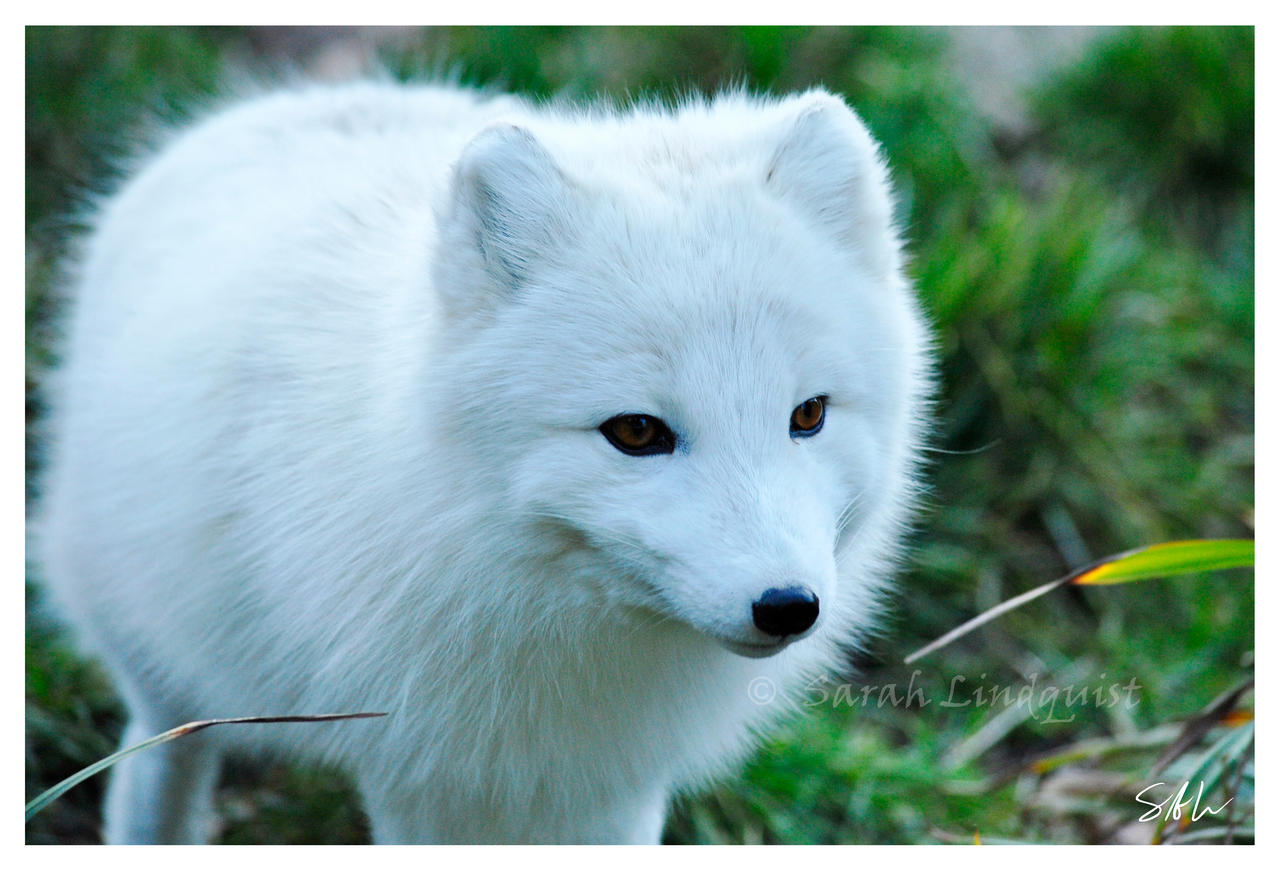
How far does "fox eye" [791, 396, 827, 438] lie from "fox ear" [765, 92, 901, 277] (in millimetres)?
375

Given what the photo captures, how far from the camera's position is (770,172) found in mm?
2182

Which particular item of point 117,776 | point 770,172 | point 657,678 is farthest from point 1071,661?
point 117,776

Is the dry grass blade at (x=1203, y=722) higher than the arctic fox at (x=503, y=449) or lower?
lower

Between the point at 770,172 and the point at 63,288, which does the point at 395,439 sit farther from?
the point at 63,288

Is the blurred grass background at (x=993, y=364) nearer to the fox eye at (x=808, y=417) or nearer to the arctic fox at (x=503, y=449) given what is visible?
the arctic fox at (x=503, y=449)

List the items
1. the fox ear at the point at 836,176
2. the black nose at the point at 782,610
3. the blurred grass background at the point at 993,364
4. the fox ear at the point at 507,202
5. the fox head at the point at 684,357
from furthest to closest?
the blurred grass background at the point at 993,364 < the fox ear at the point at 836,176 < the fox ear at the point at 507,202 < the fox head at the point at 684,357 < the black nose at the point at 782,610

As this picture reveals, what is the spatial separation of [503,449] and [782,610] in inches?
22.4

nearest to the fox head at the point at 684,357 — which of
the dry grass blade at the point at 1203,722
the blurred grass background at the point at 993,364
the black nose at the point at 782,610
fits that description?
the black nose at the point at 782,610

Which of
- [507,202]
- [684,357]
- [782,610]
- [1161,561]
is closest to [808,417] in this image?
[684,357]

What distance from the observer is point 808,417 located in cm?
206

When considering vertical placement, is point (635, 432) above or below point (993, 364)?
above

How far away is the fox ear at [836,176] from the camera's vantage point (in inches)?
86.1

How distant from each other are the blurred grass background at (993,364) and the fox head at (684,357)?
1.44m
